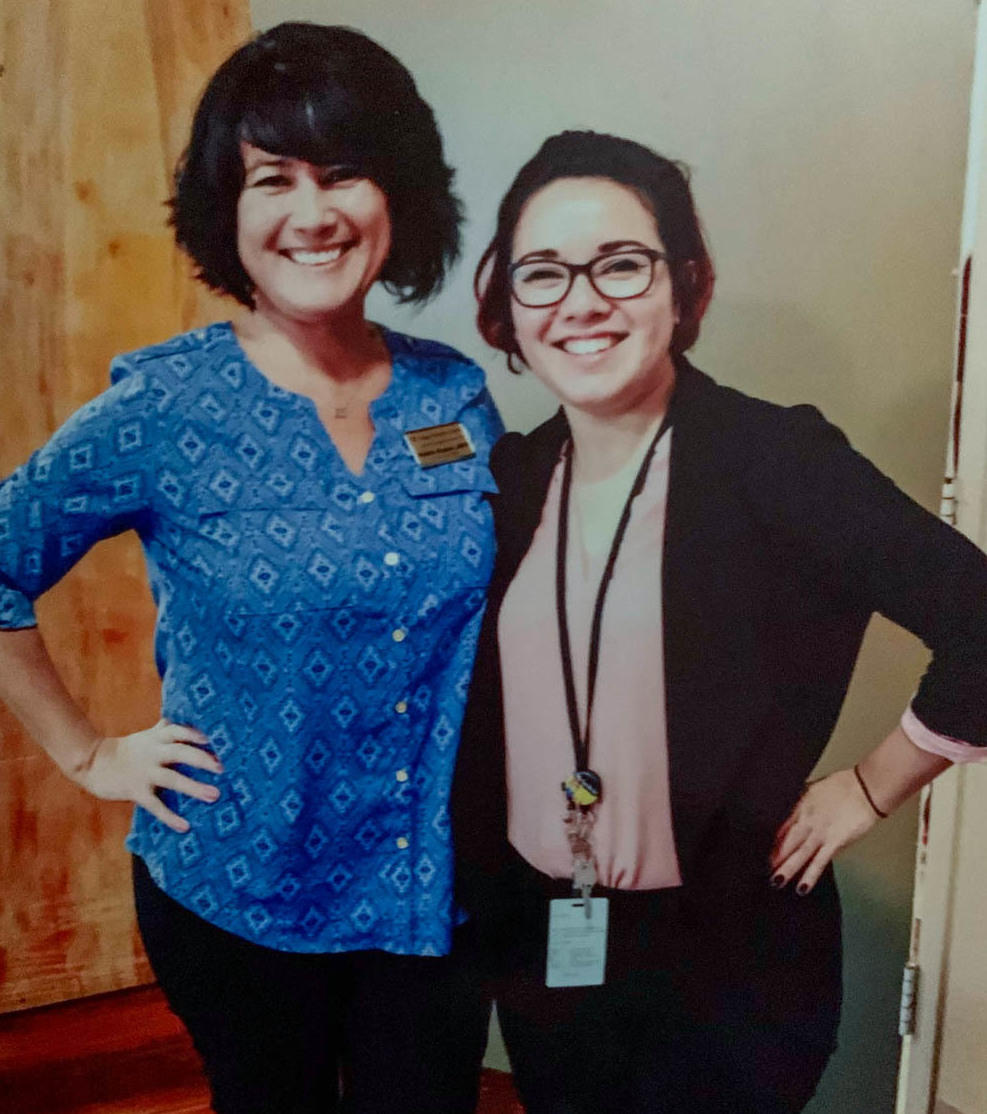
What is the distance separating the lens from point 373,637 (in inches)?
43.4

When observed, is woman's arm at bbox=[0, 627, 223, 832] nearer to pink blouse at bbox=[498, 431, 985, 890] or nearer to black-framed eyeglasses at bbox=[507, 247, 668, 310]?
pink blouse at bbox=[498, 431, 985, 890]

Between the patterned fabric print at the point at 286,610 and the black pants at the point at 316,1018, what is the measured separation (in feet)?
0.14

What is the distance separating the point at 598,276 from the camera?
1.13 m

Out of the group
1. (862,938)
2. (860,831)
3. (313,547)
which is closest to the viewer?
(313,547)

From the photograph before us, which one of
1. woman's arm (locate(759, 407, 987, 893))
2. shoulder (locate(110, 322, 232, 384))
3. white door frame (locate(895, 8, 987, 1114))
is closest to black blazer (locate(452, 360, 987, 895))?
woman's arm (locate(759, 407, 987, 893))

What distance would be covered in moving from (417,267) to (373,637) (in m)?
0.45

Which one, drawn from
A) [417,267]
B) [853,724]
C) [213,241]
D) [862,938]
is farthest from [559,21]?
[862,938]

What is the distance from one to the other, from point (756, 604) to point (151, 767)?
2.43ft

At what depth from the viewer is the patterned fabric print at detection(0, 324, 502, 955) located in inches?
42.8

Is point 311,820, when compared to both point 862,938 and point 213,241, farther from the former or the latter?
point 862,938

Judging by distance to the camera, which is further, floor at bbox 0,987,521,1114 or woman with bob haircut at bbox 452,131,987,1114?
floor at bbox 0,987,521,1114

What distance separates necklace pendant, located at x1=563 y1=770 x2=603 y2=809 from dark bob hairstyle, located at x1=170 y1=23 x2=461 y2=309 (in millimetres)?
626

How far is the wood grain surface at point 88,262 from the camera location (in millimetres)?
1162

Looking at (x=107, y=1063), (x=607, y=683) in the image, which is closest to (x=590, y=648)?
(x=607, y=683)
